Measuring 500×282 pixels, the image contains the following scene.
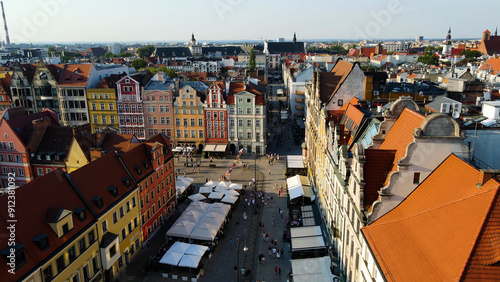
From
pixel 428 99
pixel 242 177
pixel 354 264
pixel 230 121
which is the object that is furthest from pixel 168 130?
pixel 354 264

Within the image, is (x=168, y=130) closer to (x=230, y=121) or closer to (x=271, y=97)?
(x=230, y=121)

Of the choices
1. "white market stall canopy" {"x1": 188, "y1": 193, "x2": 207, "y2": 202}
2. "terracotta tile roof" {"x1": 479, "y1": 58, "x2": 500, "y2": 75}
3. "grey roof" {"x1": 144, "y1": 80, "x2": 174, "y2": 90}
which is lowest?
"white market stall canopy" {"x1": 188, "y1": 193, "x2": 207, "y2": 202}

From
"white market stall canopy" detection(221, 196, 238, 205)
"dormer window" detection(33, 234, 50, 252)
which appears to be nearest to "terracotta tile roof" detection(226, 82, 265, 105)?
"white market stall canopy" detection(221, 196, 238, 205)

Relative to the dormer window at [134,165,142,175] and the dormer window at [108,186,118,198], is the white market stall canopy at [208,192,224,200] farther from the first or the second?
the dormer window at [108,186,118,198]

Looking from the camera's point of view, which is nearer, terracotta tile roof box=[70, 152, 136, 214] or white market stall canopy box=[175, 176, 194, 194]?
terracotta tile roof box=[70, 152, 136, 214]

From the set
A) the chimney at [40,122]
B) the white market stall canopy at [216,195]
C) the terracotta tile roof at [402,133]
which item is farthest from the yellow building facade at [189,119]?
the terracotta tile roof at [402,133]

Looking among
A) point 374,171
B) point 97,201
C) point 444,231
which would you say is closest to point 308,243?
point 374,171

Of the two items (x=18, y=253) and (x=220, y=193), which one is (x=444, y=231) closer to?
(x=18, y=253)
